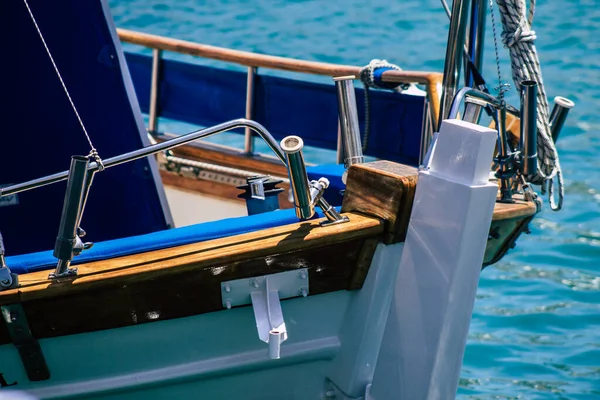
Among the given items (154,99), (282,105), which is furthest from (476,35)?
(154,99)

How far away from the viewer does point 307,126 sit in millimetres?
4305

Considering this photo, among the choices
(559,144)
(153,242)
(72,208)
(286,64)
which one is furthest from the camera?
(559,144)

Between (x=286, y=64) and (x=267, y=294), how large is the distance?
6.24ft

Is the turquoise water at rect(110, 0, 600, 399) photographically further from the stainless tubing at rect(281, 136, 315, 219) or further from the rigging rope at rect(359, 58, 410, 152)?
the stainless tubing at rect(281, 136, 315, 219)

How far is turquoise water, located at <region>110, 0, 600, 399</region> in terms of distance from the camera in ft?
13.1

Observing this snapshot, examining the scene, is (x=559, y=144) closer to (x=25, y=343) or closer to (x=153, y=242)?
(x=153, y=242)

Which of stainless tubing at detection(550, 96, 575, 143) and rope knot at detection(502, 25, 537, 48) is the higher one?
rope knot at detection(502, 25, 537, 48)

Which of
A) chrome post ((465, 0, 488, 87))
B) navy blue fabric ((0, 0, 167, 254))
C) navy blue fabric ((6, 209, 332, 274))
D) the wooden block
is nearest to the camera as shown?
the wooden block

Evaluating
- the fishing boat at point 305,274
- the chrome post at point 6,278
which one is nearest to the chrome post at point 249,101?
the fishing boat at point 305,274

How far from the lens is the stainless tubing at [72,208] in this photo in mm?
2229

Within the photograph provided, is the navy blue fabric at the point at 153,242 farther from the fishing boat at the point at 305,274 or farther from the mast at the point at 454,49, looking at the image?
the mast at the point at 454,49

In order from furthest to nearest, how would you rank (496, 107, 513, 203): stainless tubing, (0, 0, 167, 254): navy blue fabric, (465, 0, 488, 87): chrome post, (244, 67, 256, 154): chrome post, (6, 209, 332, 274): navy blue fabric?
1. (244, 67, 256, 154): chrome post
2. (0, 0, 167, 254): navy blue fabric
3. (465, 0, 488, 87): chrome post
4. (496, 107, 513, 203): stainless tubing
5. (6, 209, 332, 274): navy blue fabric

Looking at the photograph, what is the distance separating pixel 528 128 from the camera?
8.64ft

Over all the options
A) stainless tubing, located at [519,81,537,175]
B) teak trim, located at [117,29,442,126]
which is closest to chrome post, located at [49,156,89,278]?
stainless tubing, located at [519,81,537,175]
